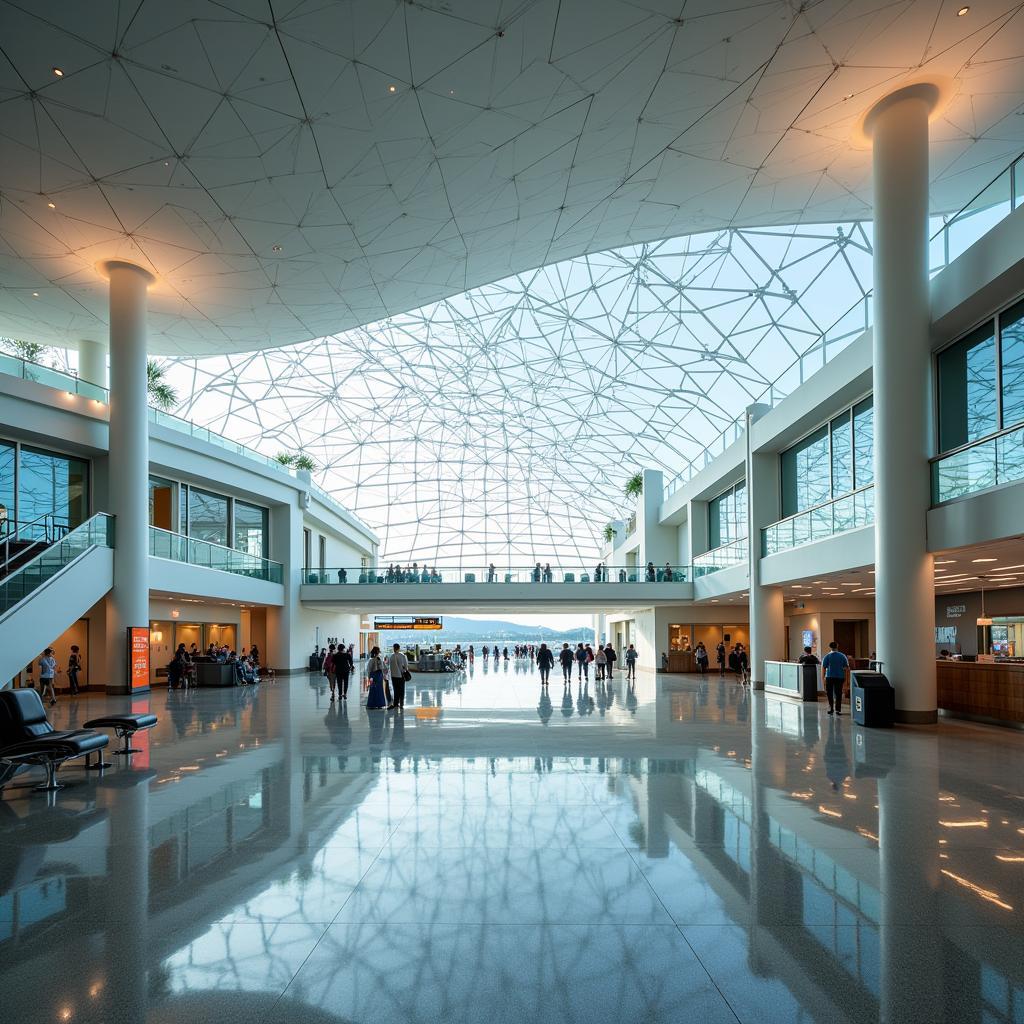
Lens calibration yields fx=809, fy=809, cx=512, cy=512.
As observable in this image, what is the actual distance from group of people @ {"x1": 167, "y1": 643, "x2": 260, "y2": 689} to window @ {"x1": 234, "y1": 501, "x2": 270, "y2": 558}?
4777 millimetres

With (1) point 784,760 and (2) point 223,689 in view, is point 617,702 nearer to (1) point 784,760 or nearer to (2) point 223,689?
(1) point 784,760

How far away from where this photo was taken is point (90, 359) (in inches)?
1245

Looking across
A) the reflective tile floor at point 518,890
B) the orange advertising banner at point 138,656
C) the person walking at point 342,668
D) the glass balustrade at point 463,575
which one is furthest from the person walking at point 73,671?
the glass balustrade at point 463,575

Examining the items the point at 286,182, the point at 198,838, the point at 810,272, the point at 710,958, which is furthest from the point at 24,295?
the point at 810,272

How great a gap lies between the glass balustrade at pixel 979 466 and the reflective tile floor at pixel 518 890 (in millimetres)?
5049

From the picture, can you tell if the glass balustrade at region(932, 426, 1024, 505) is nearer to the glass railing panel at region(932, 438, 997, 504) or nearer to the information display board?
the glass railing panel at region(932, 438, 997, 504)

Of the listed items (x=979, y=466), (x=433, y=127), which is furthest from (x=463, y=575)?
(x=979, y=466)

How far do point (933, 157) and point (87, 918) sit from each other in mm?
23202

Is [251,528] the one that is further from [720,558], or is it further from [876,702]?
[876,702]

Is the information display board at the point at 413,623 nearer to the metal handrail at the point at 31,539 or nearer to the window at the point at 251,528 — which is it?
the window at the point at 251,528

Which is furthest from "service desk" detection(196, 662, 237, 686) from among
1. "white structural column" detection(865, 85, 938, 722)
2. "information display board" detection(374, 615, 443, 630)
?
"white structural column" detection(865, 85, 938, 722)

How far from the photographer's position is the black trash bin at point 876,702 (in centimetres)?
1616

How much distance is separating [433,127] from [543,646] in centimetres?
1795

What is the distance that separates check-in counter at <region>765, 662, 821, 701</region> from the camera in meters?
22.3
